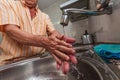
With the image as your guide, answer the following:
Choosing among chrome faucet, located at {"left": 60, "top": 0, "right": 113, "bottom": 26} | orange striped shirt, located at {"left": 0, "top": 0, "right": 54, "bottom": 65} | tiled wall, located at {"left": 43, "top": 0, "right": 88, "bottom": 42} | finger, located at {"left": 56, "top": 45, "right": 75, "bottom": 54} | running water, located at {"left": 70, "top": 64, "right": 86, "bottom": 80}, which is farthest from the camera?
tiled wall, located at {"left": 43, "top": 0, "right": 88, "bottom": 42}

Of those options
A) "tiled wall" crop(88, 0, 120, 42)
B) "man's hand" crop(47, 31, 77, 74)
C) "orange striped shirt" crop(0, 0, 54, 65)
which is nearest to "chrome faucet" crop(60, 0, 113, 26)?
"tiled wall" crop(88, 0, 120, 42)

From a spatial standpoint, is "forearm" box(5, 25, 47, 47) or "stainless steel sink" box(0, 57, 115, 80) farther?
"stainless steel sink" box(0, 57, 115, 80)

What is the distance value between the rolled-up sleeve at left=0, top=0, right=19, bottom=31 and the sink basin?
204mm

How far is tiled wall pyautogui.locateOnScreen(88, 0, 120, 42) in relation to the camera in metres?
0.96

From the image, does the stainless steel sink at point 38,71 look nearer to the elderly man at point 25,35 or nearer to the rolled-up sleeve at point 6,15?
the elderly man at point 25,35

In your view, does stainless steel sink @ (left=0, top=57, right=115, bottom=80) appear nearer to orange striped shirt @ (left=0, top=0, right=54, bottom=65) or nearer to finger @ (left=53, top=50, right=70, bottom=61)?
orange striped shirt @ (left=0, top=0, right=54, bottom=65)

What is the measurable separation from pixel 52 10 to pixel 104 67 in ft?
A: 4.79

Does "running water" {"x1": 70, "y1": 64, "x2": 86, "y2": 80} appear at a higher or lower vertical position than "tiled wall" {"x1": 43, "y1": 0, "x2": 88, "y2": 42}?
lower

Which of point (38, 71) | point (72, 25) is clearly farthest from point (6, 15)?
point (72, 25)

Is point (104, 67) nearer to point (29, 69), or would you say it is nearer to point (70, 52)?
point (70, 52)

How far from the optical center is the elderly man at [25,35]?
17.1 inches

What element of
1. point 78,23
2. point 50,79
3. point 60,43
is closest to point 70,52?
point 60,43

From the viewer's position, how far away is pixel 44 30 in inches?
39.3

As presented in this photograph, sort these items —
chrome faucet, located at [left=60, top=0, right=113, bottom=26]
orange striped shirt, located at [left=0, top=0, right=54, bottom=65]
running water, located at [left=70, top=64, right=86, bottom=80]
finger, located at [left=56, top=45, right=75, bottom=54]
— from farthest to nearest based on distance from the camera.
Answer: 1. chrome faucet, located at [left=60, top=0, right=113, bottom=26]
2. orange striped shirt, located at [left=0, top=0, right=54, bottom=65]
3. running water, located at [left=70, top=64, right=86, bottom=80]
4. finger, located at [left=56, top=45, right=75, bottom=54]
